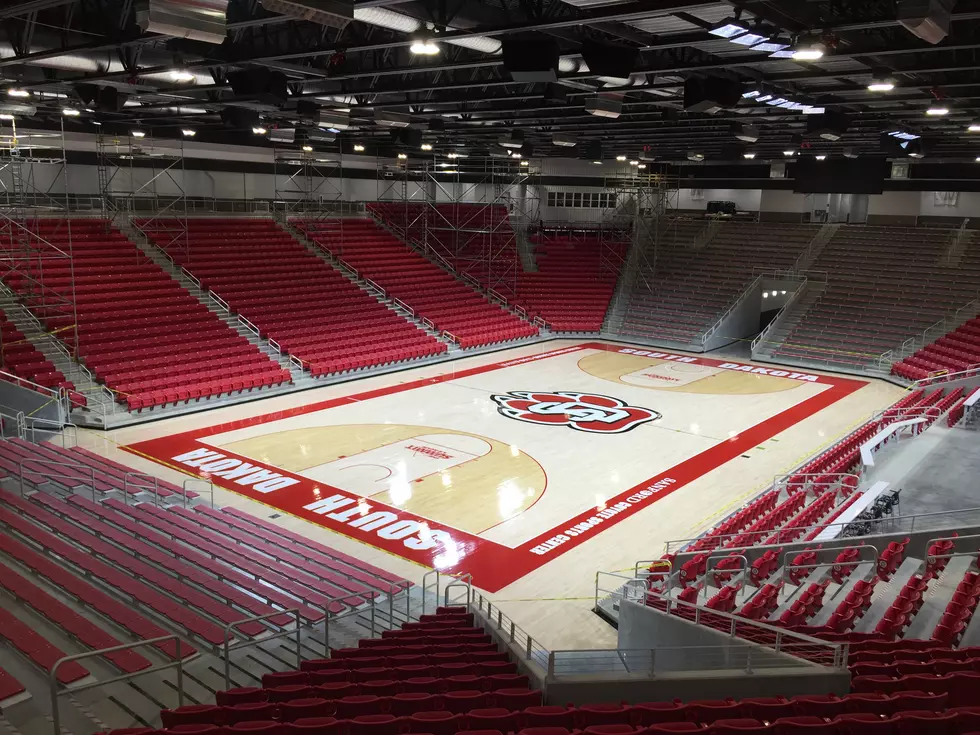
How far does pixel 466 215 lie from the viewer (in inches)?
1351

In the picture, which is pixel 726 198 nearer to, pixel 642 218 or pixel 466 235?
pixel 642 218

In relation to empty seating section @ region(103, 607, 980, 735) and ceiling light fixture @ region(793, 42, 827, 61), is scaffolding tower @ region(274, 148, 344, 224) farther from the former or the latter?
empty seating section @ region(103, 607, 980, 735)

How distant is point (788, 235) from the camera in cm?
3269

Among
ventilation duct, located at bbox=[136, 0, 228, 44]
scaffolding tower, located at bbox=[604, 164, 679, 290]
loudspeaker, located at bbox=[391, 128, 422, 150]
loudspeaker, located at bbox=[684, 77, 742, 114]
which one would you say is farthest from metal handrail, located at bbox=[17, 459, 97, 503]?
scaffolding tower, located at bbox=[604, 164, 679, 290]

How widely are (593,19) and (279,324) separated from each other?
56.2 ft

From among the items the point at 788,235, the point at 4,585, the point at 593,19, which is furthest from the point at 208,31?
the point at 788,235

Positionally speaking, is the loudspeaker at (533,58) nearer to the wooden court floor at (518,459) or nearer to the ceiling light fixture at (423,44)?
the ceiling light fixture at (423,44)

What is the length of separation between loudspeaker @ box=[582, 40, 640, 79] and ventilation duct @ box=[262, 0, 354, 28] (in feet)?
12.3

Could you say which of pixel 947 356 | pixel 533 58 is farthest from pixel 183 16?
pixel 947 356

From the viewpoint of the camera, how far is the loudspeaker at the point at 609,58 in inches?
380

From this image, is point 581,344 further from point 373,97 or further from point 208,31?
point 208,31

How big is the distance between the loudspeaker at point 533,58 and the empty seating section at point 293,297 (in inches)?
529

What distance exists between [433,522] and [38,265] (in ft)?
45.1

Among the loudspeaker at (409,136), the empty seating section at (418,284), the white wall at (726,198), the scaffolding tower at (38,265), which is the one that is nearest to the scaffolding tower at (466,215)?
the empty seating section at (418,284)
